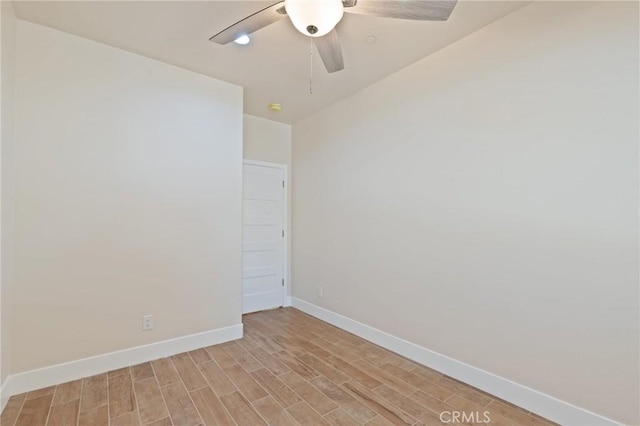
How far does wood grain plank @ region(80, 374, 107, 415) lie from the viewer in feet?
6.57

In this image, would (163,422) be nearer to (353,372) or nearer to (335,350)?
(353,372)

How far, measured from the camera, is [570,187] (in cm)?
184

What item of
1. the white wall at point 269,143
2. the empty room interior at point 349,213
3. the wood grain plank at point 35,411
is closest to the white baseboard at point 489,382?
the empty room interior at point 349,213

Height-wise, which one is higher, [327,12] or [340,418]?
[327,12]

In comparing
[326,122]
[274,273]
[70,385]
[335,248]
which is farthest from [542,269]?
[70,385]

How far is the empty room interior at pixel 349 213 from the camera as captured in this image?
177 cm

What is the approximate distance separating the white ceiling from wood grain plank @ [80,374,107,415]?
276 cm

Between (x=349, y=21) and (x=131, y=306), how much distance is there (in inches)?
117

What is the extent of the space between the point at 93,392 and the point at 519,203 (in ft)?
11.1

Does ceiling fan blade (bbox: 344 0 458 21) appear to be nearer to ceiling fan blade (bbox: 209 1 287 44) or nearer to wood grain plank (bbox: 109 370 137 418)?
ceiling fan blade (bbox: 209 1 287 44)

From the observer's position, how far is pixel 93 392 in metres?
2.14

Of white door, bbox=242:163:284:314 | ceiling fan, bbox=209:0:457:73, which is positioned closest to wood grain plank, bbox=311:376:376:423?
white door, bbox=242:163:284:314

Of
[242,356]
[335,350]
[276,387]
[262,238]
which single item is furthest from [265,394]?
[262,238]

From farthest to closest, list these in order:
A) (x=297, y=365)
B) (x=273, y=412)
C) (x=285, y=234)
→ (x=285, y=234) → (x=297, y=365) → (x=273, y=412)
